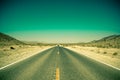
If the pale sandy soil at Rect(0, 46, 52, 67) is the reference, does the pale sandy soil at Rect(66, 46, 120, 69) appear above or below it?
below

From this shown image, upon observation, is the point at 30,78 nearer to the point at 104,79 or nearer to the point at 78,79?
the point at 78,79

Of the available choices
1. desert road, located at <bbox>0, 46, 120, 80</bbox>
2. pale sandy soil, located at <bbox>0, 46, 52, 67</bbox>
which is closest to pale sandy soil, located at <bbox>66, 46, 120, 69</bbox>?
desert road, located at <bbox>0, 46, 120, 80</bbox>

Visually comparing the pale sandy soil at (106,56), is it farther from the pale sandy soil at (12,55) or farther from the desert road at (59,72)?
the pale sandy soil at (12,55)

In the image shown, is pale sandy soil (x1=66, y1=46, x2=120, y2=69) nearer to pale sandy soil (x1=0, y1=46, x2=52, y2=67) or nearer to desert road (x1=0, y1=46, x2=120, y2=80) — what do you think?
desert road (x1=0, y1=46, x2=120, y2=80)

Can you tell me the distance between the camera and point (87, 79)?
693cm

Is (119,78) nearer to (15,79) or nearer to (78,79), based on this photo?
(78,79)

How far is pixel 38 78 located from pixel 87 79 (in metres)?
2.60

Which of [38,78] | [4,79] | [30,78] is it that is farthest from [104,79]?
[4,79]

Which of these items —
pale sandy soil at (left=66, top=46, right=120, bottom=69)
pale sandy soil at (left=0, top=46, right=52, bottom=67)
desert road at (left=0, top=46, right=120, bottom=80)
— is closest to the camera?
desert road at (left=0, top=46, right=120, bottom=80)

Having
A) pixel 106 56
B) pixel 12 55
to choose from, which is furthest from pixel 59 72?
pixel 106 56

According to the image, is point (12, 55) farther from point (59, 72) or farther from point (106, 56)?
point (106, 56)

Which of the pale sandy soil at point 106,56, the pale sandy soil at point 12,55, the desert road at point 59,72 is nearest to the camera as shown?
the desert road at point 59,72

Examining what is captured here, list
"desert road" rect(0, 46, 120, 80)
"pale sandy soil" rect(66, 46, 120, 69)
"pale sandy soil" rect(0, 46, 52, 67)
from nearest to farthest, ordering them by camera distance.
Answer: "desert road" rect(0, 46, 120, 80)
"pale sandy soil" rect(66, 46, 120, 69)
"pale sandy soil" rect(0, 46, 52, 67)

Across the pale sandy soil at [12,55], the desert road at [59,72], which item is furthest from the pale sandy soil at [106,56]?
the pale sandy soil at [12,55]
